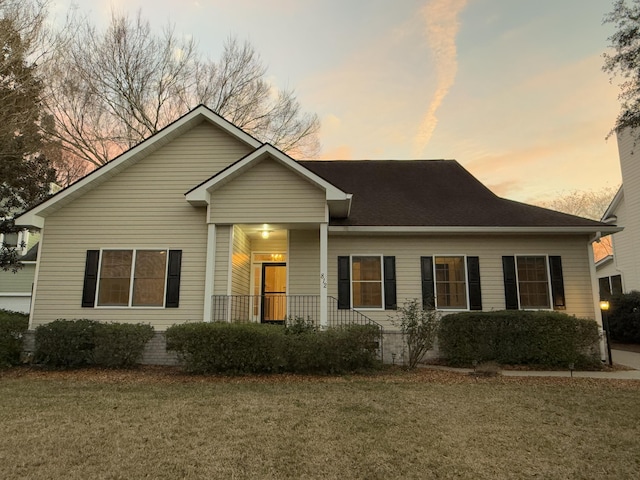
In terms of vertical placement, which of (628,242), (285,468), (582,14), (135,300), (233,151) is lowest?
(285,468)

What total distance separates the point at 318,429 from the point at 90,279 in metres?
8.16

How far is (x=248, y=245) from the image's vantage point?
12.0 m

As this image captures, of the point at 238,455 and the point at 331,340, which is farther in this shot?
the point at 331,340

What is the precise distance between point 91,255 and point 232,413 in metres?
7.14

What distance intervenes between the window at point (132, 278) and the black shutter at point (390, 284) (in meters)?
5.88

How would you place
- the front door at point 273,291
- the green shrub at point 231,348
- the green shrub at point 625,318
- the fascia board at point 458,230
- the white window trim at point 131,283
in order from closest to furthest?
the green shrub at point 231,348 < the white window trim at point 131,283 < the fascia board at point 458,230 < the front door at point 273,291 < the green shrub at point 625,318

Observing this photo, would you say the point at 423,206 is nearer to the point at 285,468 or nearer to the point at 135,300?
the point at 135,300

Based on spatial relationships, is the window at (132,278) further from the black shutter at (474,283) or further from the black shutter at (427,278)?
the black shutter at (474,283)

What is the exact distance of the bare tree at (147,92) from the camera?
1770cm

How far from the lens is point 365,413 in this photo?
18.4ft

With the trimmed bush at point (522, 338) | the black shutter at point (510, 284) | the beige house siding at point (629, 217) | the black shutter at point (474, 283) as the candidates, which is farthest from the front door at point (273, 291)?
the beige house siding at point (629, 217)

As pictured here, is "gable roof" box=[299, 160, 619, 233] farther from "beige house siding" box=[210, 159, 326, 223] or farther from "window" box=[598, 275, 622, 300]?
"window" box=[598, 275, 622, 300]

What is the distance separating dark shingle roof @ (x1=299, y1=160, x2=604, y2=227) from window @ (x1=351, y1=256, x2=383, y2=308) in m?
1.11

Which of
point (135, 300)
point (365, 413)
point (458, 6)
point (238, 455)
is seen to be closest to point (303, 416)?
point (365, 413)
